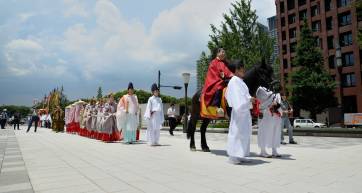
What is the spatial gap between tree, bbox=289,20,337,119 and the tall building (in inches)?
279

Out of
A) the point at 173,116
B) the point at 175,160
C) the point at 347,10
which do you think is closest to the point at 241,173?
the point at 175,160

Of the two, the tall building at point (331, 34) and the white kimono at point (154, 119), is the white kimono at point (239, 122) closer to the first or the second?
the white kimono at point (154, 119)

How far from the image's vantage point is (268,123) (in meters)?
8.36

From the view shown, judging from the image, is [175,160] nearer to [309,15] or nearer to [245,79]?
[245,79]

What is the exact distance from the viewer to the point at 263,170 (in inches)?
241

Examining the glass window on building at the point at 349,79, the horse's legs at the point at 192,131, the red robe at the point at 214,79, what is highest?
the glass window on building at the point at 349,79

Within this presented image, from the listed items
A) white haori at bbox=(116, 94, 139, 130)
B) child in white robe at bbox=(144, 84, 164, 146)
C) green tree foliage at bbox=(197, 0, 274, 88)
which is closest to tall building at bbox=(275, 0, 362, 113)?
green tree foliage at bbox=(197, 0, 274, 88)

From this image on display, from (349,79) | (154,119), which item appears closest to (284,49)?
(349,79)

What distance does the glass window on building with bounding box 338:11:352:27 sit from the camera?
54.3 m

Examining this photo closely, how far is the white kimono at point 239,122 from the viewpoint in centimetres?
691

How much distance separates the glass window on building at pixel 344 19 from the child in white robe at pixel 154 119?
51279 millimetres

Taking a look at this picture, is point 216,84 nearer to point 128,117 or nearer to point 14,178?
point 14,178

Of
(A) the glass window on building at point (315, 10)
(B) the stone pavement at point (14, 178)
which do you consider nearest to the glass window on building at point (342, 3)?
(A) the glass window on building at point (315, 10)

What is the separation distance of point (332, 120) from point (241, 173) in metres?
51.9
